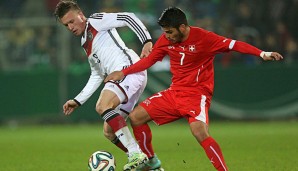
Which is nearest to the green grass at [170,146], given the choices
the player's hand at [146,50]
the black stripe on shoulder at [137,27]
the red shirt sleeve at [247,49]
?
the player's hand at [146,50]

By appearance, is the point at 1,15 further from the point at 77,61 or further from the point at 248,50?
the point at 248,50

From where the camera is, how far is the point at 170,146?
1297 cm

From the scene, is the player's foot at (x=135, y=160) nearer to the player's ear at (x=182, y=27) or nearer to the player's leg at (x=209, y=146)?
the player's leg at (x=209, y=146)

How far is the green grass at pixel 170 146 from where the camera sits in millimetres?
9773

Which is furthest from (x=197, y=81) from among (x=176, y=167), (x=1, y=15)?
(x=1, y=15)

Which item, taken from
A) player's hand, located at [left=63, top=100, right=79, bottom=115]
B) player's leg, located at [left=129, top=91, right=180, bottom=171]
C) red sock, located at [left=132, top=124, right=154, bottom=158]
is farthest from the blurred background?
player's leg, located at [left=129, top=91, right=180, bottom=171]

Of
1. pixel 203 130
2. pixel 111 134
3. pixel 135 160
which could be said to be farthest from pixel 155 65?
pixel 203 130

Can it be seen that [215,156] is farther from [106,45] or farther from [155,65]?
[155,65]

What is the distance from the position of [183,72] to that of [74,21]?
5.18 ft

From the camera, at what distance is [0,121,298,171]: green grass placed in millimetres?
9773

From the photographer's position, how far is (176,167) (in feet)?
31.0

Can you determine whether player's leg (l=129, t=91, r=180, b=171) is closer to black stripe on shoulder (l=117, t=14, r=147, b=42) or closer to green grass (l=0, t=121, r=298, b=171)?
black stripe on shoulder (l=117, t=14, r=147, b=42)

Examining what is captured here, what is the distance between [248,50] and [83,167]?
3155 mm

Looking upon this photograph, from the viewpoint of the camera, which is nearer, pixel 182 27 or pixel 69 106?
pixel 182 27
